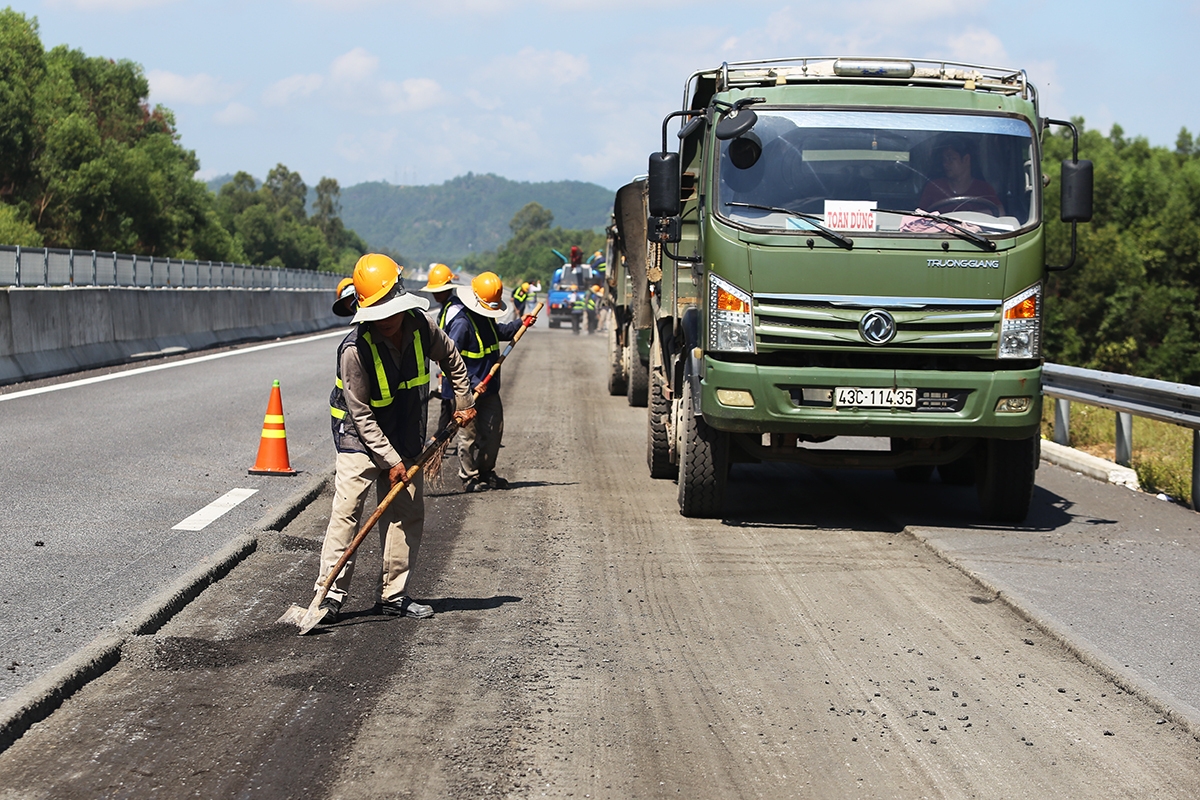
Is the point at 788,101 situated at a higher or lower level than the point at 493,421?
higher

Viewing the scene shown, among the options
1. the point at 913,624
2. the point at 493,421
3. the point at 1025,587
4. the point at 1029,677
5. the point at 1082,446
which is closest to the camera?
the point at 1029,677

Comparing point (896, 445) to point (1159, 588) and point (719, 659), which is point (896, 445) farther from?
point (719, 659)

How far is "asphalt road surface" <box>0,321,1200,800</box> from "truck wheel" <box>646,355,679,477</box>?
6.37 feet

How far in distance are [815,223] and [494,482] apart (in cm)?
346

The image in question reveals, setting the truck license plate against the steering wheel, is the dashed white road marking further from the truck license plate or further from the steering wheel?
the steering wheel

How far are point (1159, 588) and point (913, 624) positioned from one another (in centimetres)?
188

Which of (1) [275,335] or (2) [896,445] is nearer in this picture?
(2) [896,445]

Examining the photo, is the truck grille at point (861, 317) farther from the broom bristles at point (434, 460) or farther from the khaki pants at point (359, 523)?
the khaki pants at point (359, 523)

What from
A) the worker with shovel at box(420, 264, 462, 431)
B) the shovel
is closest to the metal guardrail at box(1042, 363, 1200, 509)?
the worker with shovel at box(420, 264, 462, 431)

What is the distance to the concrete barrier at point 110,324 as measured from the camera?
1709 centimetres

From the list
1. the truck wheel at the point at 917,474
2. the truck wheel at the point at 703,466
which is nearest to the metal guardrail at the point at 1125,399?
the truck wheel at the point at 917,474

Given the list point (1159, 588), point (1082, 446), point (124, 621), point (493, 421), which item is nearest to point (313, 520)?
point (493, 421)

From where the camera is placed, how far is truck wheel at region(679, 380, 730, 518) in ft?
30.3

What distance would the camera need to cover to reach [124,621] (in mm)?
5996
